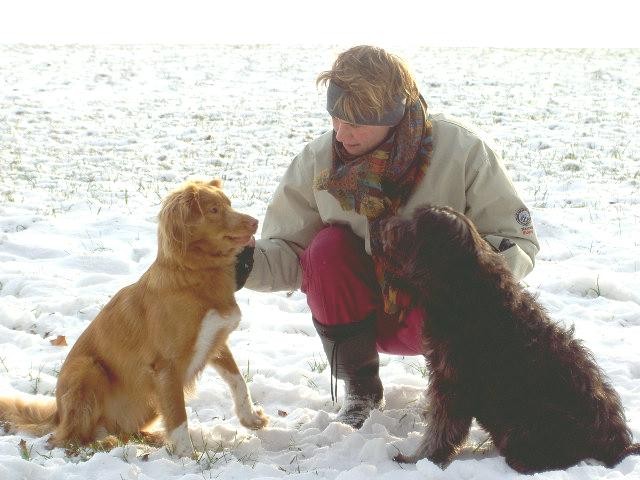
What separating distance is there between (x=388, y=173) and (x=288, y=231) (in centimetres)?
79

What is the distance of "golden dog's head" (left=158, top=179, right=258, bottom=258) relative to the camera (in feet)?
12.8

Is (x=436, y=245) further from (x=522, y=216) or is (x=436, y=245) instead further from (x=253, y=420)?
(x=253, y=420)

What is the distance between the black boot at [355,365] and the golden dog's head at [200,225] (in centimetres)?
66

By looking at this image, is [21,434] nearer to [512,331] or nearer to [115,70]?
[512,331]

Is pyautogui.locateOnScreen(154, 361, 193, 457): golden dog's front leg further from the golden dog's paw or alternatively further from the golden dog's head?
the golden dog's head

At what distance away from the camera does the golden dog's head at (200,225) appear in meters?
3.90

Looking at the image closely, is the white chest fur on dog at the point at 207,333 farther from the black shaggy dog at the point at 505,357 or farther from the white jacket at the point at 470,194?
the black shaggy dog at the point at 505,357

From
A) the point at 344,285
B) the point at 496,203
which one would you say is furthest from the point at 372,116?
the point at 344,285

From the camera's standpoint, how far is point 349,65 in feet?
12.8

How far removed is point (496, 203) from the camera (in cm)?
398

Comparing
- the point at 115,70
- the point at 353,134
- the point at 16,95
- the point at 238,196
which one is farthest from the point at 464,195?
the point at 115,70

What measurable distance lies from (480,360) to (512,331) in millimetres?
187

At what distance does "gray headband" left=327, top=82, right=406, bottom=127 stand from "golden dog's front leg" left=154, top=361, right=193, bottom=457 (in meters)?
1.49

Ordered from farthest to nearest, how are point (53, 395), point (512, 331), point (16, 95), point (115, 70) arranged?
point (115, 70), point (16, 95), point (53, 395), point (512, 331)
